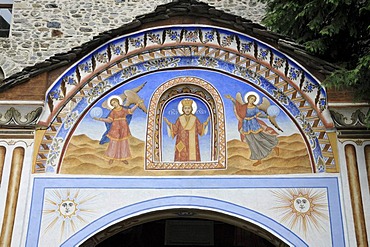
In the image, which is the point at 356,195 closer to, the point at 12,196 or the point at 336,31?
the point at 336,31

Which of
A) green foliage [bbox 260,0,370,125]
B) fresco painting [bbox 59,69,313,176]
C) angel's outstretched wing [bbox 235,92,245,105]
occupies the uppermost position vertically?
green foliage [bbox 260,0,370,125]

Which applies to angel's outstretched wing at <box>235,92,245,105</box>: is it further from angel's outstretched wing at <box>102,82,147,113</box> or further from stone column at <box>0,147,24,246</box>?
stone column at <box>0,147,24,246</box>

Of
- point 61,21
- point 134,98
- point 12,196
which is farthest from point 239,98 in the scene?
point 61,21

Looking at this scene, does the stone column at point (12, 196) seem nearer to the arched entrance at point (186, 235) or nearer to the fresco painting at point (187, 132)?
the fresco painting at point (187, 132)

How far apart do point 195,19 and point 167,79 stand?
0.87 metres

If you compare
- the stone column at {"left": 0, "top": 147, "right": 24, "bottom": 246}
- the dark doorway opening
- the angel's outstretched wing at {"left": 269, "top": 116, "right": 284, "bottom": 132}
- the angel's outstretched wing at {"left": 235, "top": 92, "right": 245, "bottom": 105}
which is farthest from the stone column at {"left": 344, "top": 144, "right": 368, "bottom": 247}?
the stone column at {"left": 0, "top": 147, "right": 24, "bottom": 246}

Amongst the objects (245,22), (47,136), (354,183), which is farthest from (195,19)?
(354,183)

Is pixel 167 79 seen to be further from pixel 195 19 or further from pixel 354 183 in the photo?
pixel 354 183

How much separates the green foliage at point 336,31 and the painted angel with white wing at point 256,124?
2.84ft

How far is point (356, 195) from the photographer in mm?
6035

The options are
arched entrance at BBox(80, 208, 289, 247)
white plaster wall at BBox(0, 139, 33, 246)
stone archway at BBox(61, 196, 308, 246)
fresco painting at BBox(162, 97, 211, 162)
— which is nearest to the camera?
stone archway at BBox(61, 196, 308, 246)

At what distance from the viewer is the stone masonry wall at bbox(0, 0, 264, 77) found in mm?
10320

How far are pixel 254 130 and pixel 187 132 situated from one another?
2.78 feet

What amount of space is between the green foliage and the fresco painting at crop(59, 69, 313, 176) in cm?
90
